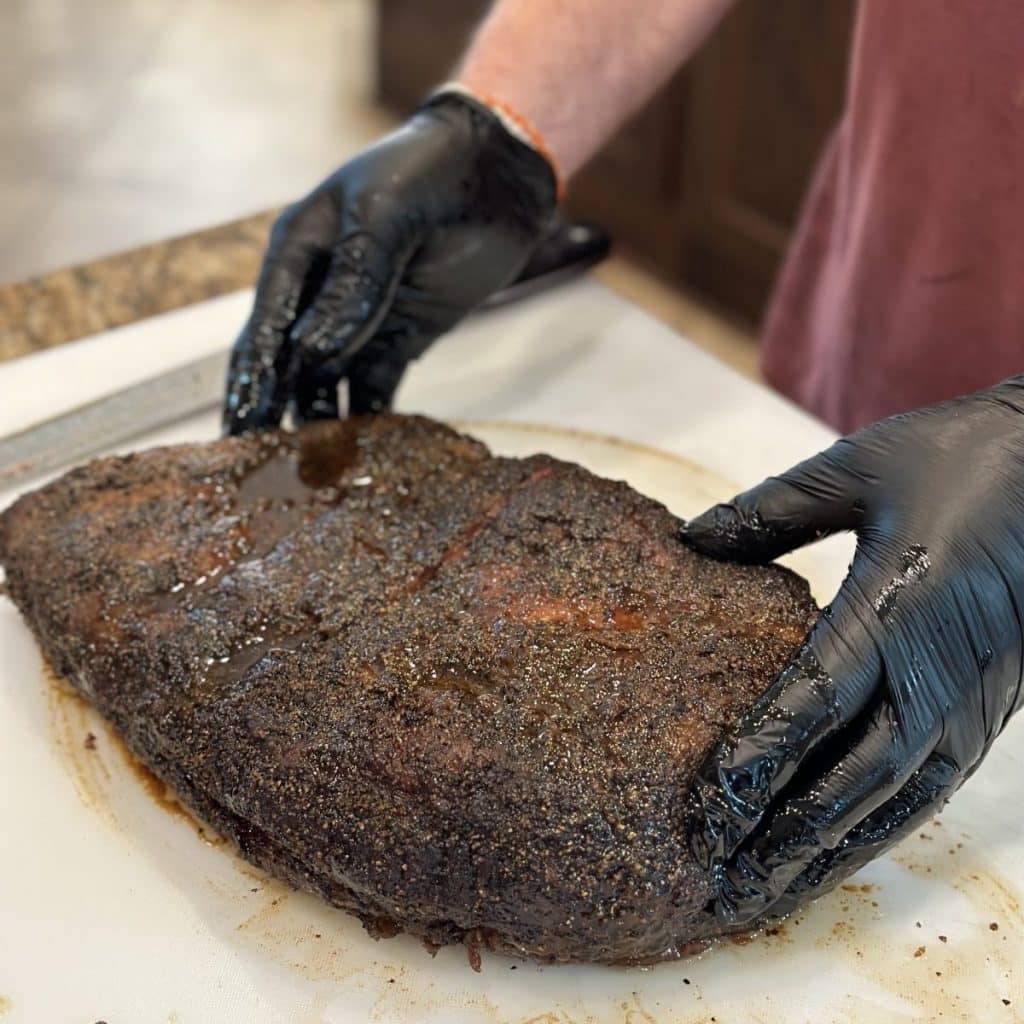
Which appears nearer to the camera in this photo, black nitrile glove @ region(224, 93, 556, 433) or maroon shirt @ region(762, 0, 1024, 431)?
maroon shirt @ region(762, 0, 1024, 431)

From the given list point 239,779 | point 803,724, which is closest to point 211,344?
point 239,779

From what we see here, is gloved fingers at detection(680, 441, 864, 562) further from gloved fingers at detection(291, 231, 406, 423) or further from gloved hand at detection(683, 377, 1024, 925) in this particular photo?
gloved fingers at detection(291, 231, 406, 423)

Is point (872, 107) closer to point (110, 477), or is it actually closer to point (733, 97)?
point (110, 477)

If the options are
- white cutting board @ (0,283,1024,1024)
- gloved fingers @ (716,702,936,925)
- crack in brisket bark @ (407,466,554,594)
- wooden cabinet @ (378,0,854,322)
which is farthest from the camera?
wooden cabinet @ (378,0,854,322)

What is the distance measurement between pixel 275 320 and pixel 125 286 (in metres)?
0.95

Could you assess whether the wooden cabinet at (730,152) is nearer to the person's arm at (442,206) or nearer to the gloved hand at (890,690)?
the person's arm at (442,206)

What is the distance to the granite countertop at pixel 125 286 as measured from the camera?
105 inches

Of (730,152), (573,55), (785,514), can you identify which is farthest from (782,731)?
(730,152)

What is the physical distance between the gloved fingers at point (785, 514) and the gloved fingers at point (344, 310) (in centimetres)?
75

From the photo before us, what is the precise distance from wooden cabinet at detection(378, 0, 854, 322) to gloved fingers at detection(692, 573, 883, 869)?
10.8ft

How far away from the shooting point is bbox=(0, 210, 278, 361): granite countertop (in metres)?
2.67

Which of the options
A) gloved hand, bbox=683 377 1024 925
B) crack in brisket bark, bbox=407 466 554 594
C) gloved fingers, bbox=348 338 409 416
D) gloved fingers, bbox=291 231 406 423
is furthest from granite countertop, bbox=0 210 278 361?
gloved hand, bbox=683 377 1024 925

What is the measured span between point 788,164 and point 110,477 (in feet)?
11.2

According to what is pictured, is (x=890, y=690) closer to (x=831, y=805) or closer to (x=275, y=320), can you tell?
(x=831, y=805)
